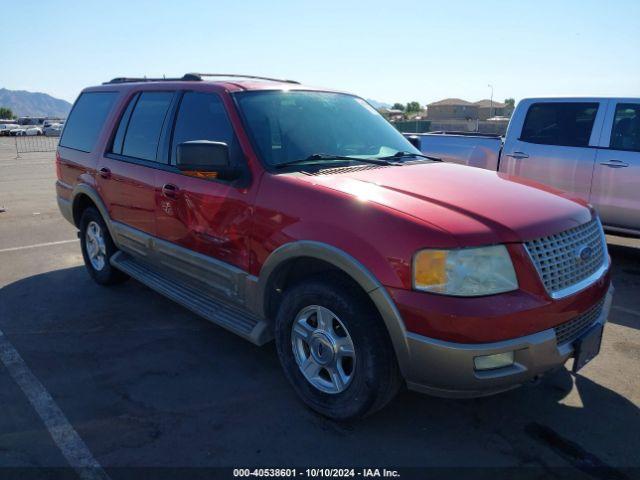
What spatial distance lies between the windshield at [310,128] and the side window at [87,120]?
2084mm

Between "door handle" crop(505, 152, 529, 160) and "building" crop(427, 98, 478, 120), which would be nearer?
"door handle" crop(505, 152, 529, 160)

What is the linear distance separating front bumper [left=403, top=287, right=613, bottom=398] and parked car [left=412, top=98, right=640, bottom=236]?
4009 millimetres

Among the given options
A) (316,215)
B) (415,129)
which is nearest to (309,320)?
(316,215)

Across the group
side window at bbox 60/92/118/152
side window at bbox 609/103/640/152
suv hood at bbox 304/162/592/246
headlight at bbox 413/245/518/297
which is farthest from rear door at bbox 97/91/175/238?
side window at bbox 609/103/640/152

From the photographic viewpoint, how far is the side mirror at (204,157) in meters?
3.28

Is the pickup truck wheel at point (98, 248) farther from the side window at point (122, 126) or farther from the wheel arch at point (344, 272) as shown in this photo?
the wheel arch at point (344, 272)

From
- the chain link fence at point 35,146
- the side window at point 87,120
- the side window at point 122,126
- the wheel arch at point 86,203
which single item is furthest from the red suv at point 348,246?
the chain link fence at point 35,146

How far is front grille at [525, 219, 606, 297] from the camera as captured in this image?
8.89ft

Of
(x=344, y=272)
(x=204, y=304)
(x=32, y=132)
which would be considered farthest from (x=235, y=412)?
(x=32, y=132)

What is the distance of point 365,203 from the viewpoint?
2.82 m

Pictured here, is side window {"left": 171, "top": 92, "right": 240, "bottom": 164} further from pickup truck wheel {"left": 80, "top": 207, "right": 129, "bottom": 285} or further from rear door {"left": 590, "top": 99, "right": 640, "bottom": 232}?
rear door {"left": 590, "top": 99, "right": 640, "bottom": 232}

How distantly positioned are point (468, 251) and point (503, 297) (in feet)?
0.90

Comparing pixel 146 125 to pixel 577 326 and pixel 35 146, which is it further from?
pixel 35 146

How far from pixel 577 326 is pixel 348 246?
1.31 metres
